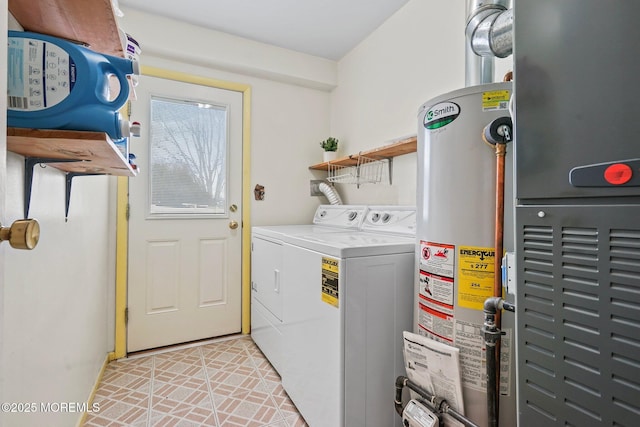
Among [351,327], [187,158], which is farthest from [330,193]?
[351,327]

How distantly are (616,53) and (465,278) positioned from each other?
0.78 m

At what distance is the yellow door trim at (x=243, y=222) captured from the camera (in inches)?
89.3

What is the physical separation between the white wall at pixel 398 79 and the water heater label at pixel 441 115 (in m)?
0.65

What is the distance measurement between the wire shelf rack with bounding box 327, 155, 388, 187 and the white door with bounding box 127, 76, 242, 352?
3.02ft

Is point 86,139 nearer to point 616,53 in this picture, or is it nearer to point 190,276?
point 616,53

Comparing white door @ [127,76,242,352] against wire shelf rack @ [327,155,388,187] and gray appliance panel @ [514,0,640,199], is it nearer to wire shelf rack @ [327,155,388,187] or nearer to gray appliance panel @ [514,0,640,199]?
wire shelf rack @ [327,155,388,187]

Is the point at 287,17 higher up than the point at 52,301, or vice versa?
the point at 287,17

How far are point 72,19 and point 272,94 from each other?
2.11 m

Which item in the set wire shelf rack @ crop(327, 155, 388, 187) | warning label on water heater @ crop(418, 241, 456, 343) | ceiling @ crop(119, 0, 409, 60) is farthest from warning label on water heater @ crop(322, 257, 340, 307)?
ceiling @ crop(119, 0, 409, 60)

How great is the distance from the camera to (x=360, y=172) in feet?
8.54

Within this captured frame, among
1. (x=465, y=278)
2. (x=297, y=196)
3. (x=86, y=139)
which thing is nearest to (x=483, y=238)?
(x=465, y=278)

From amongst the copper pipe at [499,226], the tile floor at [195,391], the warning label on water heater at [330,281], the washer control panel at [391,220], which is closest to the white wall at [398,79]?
the washer control panel at [391,220]

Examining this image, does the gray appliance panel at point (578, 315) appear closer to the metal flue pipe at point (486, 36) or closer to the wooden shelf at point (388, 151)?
the metal flue pipe at point (486, 36)

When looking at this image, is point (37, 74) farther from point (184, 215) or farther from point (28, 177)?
point (184, 215)
